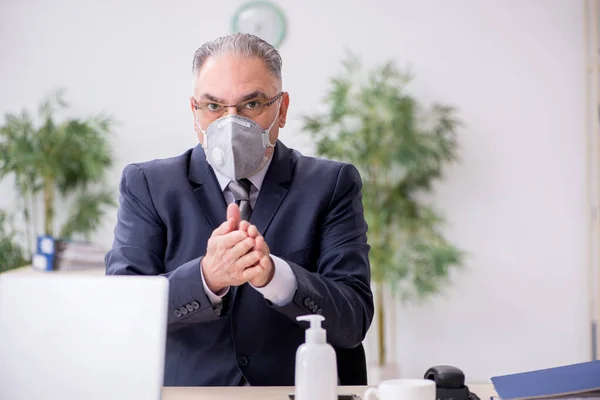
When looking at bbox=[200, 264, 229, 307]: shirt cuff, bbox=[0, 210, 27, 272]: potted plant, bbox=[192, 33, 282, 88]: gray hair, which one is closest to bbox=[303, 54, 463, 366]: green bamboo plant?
bbox=[0, 210, 27, 272]: potted plant

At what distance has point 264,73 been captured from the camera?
1.84m

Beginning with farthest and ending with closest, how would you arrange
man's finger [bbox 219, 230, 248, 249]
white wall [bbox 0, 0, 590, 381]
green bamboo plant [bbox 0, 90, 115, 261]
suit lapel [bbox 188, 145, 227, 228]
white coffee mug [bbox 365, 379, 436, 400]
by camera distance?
white wall [bbox 0, 0, 590, 381]
green bamboo plant [bbox 0, 90, 115, 261]
suit lapel [bbox 188, 145, 227, 228]
man's finger [bbox 219, 230, 248, 249]
white coffee mug [bbox 365, 379, 436, 400]

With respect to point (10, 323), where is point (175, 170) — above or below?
above

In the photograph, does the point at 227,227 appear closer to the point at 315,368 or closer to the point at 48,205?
the point at 315,368

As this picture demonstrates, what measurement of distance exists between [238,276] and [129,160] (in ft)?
10.4

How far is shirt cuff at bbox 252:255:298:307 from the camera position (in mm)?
1564

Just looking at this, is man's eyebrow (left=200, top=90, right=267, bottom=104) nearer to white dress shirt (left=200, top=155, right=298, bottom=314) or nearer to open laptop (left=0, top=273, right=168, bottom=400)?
white dress shirt (left=200, top=155, right=298, bottom=314)

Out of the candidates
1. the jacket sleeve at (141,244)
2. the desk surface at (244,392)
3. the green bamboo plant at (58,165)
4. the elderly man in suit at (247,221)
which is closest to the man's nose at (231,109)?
the elderly man in suit at (247,221)

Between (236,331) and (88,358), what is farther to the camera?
(236,331)

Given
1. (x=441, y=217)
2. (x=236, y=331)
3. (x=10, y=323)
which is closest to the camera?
(x=10, y=323)

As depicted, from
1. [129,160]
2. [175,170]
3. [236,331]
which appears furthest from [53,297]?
[129,160]

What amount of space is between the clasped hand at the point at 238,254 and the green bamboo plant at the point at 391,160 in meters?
2.67

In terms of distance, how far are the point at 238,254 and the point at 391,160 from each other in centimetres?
282

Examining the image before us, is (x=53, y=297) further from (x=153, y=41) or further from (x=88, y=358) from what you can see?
(x=153, y=41)
